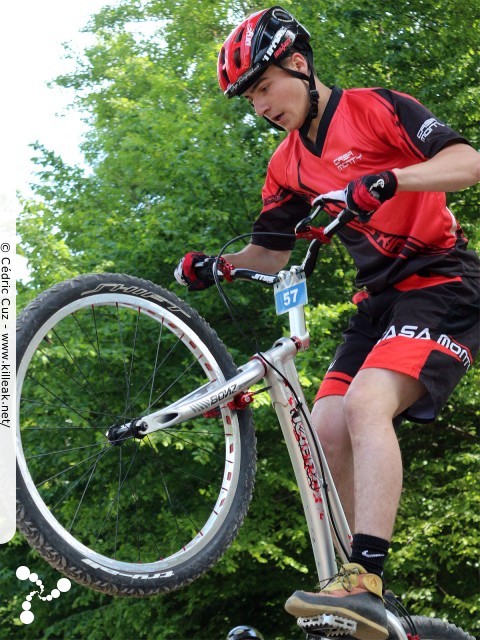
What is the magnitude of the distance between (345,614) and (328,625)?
51 millimetres

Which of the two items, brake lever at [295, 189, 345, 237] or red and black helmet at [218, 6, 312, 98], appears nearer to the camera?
brake lever at [295, 189, 345, 237]

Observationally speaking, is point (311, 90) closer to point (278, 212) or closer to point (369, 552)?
point (278, 212)

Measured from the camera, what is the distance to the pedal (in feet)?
7.70

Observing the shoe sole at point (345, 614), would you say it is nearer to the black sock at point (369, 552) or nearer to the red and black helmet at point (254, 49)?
the black sock at point (369, 552)

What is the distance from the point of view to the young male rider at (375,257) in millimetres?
2488

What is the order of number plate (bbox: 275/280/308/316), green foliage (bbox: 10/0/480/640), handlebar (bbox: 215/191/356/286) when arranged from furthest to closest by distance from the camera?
1. green foliage (bbox: 10/0/480/640)
2. number plate (bbox: 275/280/308/316)
3. handlebar (bbox: 215/191/356/286)

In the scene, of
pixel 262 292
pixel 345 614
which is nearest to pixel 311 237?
pixel 345 614

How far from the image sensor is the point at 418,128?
8.72 ft

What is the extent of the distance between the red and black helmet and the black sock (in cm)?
131

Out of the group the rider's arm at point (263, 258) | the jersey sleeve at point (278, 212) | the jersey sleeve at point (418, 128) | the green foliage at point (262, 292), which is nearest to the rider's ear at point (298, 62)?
the jersey sleeve at point (418, 128)

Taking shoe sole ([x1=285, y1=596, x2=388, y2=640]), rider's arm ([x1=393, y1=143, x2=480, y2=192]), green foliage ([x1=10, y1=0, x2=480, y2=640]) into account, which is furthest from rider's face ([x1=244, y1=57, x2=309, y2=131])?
green foliage ([x1=10, y1=0, x2=480, y2=640])

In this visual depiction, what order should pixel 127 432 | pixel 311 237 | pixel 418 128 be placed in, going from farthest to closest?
pixel 311 237
pixel 418 128
pixel 127 432

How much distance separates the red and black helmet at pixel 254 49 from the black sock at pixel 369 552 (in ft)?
4.31

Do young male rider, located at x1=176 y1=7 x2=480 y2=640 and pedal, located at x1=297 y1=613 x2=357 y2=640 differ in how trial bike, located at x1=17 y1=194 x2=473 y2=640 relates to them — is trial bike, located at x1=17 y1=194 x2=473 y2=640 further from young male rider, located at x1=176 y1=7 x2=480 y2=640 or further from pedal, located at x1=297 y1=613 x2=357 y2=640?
young male rider, located at x1=176 y1=7 x2=480 y2=640
